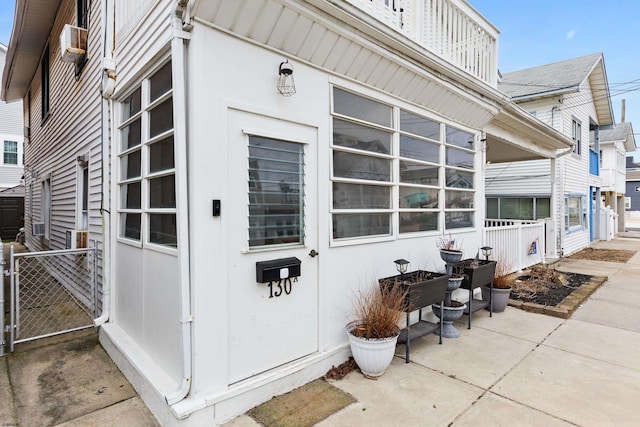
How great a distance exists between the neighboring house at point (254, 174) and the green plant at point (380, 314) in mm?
197

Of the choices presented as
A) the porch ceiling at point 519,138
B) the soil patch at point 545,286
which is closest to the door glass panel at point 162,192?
the porch ceiling at point 519,138

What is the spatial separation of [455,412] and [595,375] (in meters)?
1.59

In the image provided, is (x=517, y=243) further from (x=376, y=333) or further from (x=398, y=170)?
(x=376, y=333)

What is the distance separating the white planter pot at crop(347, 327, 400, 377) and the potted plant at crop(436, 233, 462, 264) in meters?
1.59

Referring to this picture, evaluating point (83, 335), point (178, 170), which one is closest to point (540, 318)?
point (178, 170)

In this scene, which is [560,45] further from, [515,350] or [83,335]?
[83,335]

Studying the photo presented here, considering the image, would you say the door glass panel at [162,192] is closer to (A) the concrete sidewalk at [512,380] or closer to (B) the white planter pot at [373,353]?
(A) the concrete sidewalk at [512,380]

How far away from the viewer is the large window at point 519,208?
1103 cm

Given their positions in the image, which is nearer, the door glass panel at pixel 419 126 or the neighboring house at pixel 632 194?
the door glass panel at pixel 419 126

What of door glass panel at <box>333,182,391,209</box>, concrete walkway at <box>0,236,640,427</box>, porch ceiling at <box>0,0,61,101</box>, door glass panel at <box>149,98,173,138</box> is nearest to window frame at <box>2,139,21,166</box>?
porch ceiling at <box>0,0,61,101</box>

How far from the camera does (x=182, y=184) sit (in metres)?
2.43

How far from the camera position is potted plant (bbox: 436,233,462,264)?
4.29 metres

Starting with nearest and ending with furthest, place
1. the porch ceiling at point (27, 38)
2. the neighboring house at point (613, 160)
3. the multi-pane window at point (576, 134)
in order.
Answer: the porch ceiling at point (27, 38), the multi-pane window at point (576, 134), the neighboring house at point (613, 160)

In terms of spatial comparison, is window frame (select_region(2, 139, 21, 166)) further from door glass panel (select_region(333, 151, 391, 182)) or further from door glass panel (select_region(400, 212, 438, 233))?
door glass panel (select_region(400, 212, 438, 233))
